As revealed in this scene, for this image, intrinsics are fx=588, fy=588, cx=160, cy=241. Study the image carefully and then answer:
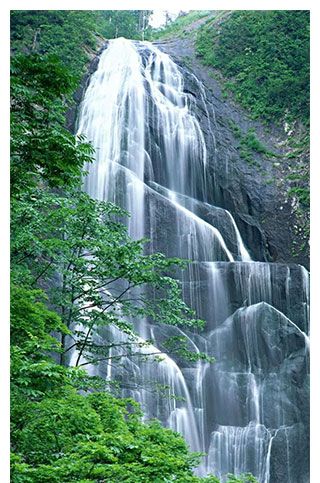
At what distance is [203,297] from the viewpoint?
12219mm

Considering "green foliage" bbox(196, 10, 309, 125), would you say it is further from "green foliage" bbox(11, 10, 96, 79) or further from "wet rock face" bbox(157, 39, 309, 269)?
"green foliage" bbox(11, 10, 96, 79)

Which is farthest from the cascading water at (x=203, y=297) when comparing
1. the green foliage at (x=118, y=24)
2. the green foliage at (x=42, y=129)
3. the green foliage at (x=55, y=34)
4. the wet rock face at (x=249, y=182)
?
the green foliage at (x=118, y=24)

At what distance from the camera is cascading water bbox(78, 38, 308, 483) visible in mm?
10156

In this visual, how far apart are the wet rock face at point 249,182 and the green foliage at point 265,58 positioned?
3.32 ft

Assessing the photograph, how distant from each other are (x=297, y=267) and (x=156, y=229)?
3176mm

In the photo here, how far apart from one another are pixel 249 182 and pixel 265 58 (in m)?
6.47

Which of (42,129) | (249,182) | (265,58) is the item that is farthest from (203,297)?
(265,58)

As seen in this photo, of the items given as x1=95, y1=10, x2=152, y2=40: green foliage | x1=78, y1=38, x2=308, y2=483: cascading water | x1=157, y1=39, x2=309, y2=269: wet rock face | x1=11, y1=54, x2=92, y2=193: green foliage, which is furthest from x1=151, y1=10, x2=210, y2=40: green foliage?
x1=11, y1=54, x2=92, y2=193: green foliage

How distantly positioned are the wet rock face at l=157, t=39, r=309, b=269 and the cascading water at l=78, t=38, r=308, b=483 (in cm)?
41

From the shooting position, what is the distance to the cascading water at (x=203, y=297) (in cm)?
1016

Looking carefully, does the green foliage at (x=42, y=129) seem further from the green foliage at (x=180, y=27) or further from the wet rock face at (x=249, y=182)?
the green foliage at (x=180, y=27)

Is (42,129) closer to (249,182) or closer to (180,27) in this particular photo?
(249,182)
